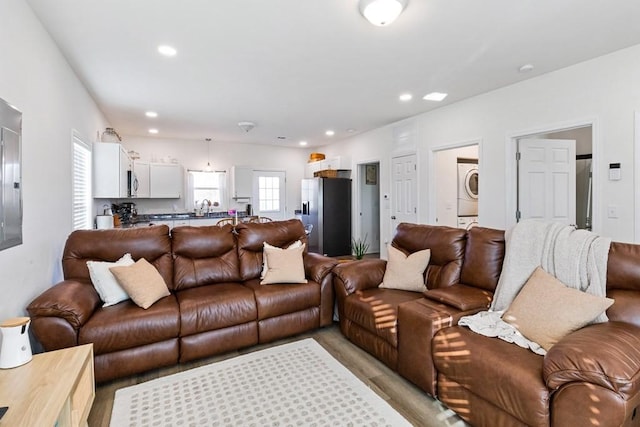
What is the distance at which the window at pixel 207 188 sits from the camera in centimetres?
734

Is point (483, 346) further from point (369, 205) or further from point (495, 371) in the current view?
point (369, 205)

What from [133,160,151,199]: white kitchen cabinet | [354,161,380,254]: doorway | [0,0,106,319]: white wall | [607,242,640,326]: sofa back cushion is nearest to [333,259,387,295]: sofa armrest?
[607,242,640,326]: sofa back cushion

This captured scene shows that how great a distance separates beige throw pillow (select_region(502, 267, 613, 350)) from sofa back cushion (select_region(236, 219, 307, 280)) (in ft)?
7.12

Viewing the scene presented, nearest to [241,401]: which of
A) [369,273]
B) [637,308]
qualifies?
[369,273]

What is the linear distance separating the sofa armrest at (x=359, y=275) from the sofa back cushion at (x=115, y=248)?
1.58m

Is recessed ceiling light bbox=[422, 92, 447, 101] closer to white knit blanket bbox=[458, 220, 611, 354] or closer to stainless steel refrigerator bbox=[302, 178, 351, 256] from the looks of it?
white knit blanket bbox=[458, 220, 611, 354]

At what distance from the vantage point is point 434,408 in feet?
6.51

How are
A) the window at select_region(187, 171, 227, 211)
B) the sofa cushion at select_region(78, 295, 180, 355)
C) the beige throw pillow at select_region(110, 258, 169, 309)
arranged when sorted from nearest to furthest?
the sofa cushion at select_region(78, 295, 180, 355)
the beige throw pillow at select_region(110, 258, 169, 309)
the window at select_region(187, 171, 227, 211)

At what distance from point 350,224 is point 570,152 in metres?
4.13

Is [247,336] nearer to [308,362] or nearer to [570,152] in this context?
[308,362]

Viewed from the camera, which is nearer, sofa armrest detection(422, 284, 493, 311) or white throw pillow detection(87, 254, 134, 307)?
sofa armrest detection(422, 284, 493, 311)

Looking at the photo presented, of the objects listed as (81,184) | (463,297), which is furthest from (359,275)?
(81,184)

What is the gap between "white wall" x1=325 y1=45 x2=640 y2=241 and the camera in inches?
118

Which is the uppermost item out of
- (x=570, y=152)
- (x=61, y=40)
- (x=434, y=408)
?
(x=61, y=40)
